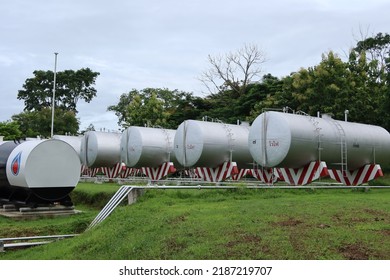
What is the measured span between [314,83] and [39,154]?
1720 centimetres

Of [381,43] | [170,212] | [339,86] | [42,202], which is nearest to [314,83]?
[339,86]

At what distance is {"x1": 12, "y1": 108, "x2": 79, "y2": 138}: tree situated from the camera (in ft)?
175

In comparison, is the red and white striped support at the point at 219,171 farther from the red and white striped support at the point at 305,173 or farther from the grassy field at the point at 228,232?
the grassy field at the point at 228,232

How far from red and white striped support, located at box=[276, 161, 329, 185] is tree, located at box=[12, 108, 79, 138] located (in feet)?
133

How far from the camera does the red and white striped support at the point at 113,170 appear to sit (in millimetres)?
29264

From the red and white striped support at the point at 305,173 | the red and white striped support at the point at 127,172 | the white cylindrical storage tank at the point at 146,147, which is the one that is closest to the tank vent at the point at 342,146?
the red and white striped support at the point at 305,173

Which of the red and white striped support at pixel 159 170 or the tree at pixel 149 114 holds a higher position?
the tree at pixel 149 114

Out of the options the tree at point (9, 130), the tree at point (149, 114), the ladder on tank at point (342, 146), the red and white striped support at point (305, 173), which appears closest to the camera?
the red and white striped support at point (305, 173)

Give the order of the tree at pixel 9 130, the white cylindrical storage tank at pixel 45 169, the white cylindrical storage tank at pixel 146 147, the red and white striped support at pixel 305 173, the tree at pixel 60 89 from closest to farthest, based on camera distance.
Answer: the red and white striped support at pixel 305 173 < the white cylindrical storage tank at pixel 45 169 < the white cylindrical storage tank at pixel 146 147 < the tree at pixel 9 130 < the tree at pixel 60 89

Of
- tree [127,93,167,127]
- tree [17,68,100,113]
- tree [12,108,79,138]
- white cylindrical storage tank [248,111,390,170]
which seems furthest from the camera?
tree [17,68,100,113]

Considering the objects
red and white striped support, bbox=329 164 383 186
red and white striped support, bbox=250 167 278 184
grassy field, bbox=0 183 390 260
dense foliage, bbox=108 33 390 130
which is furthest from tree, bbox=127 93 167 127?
grassy field, bbox=0 183 390 260

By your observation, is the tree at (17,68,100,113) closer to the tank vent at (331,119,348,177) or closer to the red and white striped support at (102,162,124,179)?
the red and white striped support at (102,162,124,179)

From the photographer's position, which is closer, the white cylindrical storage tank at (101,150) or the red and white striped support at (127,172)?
the red and white striped support at (127,172)

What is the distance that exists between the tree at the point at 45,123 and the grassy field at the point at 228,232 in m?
43.5
